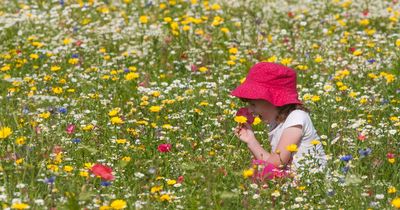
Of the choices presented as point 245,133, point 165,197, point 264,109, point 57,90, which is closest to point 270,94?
point 264,109

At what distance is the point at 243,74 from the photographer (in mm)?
7559

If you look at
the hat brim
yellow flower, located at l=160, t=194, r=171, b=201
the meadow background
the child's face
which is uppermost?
the hat brim

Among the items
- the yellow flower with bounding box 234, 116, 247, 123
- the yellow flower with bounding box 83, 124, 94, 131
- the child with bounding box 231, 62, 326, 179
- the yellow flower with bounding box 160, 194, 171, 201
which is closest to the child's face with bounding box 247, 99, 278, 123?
the child with bounding box 231, 62, 326, 179

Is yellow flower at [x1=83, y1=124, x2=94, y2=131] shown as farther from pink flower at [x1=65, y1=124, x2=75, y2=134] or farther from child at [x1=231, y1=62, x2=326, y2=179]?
child at [x1=231, y1=62, x2=326, y2=179]

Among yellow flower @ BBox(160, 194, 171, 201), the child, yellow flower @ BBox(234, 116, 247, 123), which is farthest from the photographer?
the child

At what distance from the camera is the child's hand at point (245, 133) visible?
5.27 m

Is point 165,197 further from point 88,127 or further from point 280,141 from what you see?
point 88,127

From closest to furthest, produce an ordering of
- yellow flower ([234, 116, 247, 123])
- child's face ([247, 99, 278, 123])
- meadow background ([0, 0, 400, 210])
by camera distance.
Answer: meadow background ([0, 0, 400, 210]), yellow flower ([234, 116, 247, 123]), child's face ([247, 99, 278, 123])

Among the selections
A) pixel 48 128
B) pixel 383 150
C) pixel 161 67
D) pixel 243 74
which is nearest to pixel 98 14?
pixel 161 67

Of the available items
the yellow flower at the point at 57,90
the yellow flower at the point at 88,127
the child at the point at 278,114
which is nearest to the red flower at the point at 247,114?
the child at the point at 278,114

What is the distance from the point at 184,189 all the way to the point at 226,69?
3.28 meters

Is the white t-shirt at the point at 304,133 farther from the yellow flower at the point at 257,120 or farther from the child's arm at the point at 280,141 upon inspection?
the yellow flower at the point at 257,120

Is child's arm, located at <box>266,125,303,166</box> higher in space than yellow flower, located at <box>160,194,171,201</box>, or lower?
lower

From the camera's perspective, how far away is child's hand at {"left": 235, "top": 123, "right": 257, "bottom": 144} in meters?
5.27
